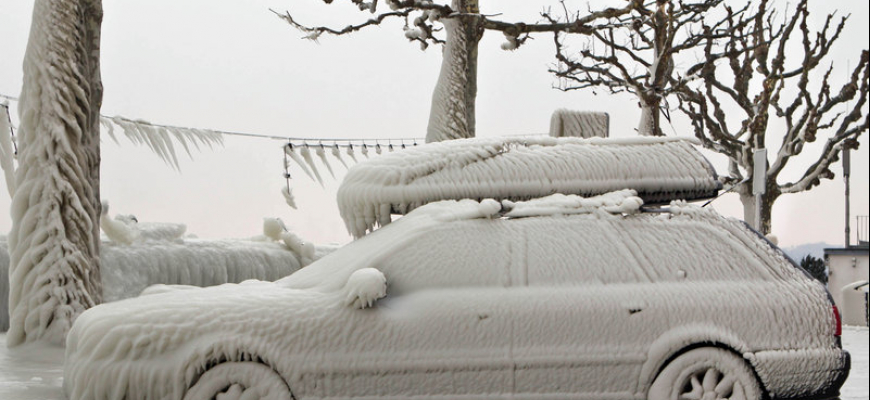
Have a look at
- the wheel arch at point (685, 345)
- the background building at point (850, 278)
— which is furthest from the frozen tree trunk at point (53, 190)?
the background building at point (850, 278)

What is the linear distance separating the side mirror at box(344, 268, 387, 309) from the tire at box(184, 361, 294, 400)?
56 centimetres

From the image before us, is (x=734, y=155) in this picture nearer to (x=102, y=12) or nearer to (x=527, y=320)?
(x=102, y=12)

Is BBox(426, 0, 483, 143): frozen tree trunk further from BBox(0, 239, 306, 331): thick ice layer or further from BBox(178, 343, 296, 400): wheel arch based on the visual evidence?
BBox(178, 343, 296, 400): wheel arch

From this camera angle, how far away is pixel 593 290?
430 centimetres

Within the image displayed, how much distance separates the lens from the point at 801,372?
4383mm

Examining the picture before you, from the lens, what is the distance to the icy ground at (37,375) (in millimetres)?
6215

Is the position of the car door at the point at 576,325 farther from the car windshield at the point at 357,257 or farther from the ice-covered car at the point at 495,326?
the car windshield at the point at 357,257

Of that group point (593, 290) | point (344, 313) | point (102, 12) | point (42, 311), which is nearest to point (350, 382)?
point (344, 313)

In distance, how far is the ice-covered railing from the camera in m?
4.88

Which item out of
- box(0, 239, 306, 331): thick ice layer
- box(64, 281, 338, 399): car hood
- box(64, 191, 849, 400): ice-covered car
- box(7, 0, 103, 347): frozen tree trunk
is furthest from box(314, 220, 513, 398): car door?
box(0, 239, 306, 331): thick ice layer

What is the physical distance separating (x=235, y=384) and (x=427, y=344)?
38.0 inches

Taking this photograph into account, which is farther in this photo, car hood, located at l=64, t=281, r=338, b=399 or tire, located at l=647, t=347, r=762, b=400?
tire, located at l=647, t=347, r=762, b=400

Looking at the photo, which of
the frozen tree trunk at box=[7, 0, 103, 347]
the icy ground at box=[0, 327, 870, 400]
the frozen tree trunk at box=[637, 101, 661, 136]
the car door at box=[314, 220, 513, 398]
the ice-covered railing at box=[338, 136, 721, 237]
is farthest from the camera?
the frozen tree trunk at box=[637, 101, 661, 136]

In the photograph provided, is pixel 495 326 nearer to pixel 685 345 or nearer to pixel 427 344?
pixel 427 344
